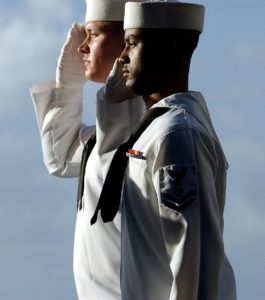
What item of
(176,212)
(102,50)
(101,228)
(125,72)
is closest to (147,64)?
(125,72)

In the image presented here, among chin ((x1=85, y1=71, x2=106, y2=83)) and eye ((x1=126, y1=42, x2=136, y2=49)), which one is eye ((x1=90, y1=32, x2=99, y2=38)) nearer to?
chin ((x1=85, y1=71, x2=106, y2=83))

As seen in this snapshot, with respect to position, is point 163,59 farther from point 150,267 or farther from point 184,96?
point 150,267

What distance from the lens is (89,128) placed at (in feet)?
27.2

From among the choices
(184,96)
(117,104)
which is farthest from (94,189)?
(184,96)

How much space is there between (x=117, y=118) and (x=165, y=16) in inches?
26.4

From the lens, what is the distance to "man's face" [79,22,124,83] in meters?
7.42

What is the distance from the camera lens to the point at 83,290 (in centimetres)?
705

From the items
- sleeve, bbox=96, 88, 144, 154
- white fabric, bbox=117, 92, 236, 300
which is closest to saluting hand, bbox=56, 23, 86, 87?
sleeve, bbox=96, 88, 144, 154

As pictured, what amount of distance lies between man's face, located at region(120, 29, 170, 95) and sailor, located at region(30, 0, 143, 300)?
391mm

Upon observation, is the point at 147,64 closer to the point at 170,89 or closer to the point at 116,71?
the point at 170,89

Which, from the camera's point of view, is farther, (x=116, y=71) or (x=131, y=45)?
(x=116, y=71)

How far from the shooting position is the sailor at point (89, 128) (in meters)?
6.91

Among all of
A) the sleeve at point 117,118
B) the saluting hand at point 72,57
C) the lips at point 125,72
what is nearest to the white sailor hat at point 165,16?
the lips at point 125,72

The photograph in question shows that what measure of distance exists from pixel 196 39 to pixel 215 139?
0.49 metres
